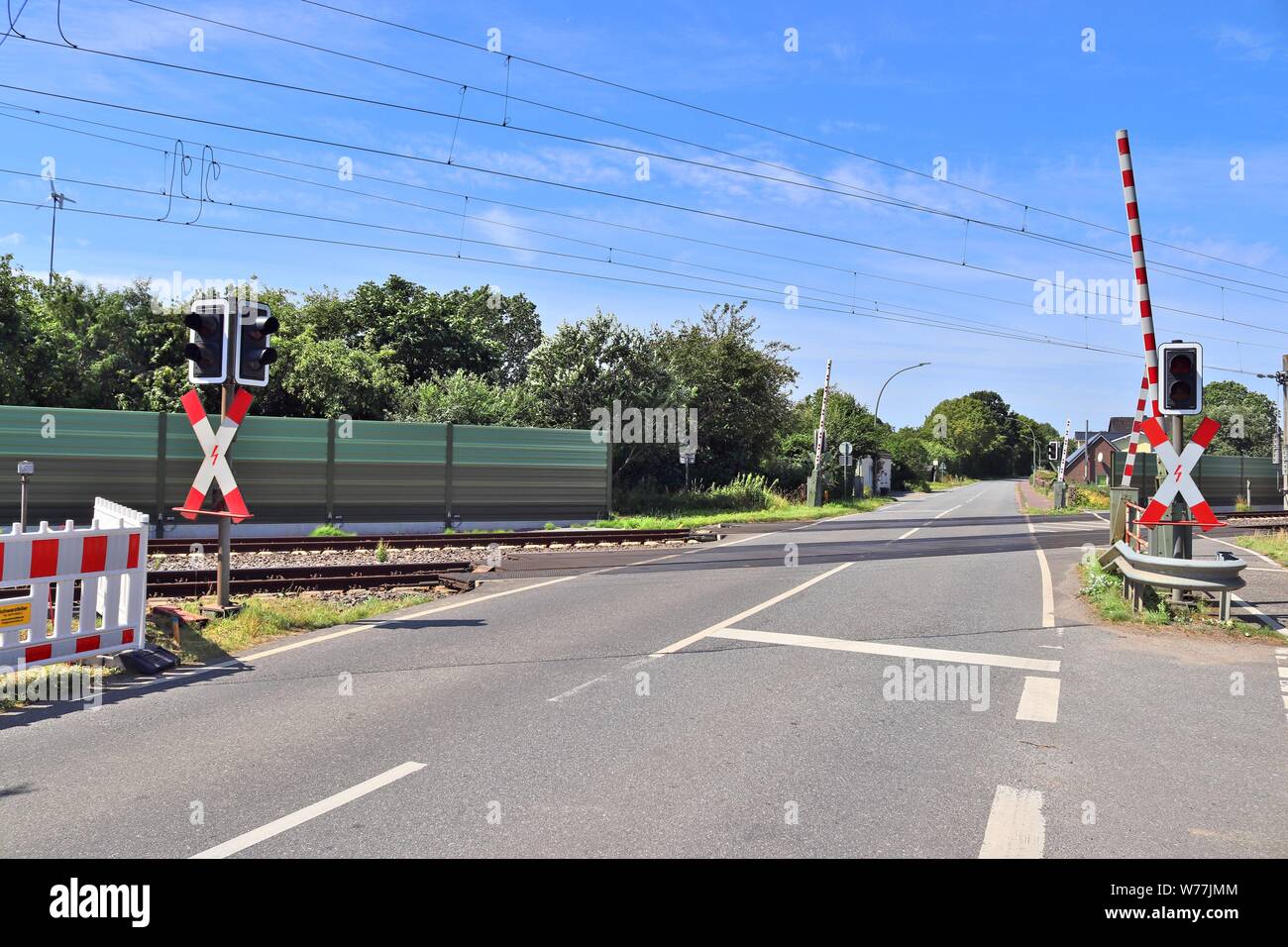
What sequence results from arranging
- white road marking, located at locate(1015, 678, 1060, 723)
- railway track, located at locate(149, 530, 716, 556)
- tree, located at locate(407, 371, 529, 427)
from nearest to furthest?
white road marking, located at locate(1015, 678, 1060, 723) → railway track, located at locate(149, 530, 716, 556) → tree, located at locate(407, 371, 529, 427)

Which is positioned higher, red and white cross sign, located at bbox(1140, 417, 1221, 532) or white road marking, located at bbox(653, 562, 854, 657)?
red and white cross sign, located at bbox(1140, 417, 1221, 532)

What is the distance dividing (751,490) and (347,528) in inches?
671

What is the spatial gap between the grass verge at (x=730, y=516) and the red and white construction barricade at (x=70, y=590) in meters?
16.2

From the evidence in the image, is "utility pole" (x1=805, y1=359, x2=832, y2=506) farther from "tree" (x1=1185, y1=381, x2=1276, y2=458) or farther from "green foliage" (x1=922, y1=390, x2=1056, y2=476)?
"green foliage" (x1=922, y1=390, x2=1056, y2=476)

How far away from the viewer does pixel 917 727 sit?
5844 mm

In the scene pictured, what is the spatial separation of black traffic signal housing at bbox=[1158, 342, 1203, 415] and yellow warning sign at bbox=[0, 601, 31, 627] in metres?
11.3

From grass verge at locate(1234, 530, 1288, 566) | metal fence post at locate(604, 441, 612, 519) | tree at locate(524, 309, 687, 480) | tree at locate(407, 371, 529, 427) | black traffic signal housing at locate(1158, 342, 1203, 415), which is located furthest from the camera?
tree at locate(524, 309, 687, 480)

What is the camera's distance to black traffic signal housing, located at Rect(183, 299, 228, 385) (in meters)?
8.98

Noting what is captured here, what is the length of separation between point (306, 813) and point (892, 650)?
565cm

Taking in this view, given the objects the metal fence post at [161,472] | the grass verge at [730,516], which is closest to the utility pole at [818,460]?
the grass verge at [730,516]

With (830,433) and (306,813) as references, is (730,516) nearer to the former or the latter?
(830,433)

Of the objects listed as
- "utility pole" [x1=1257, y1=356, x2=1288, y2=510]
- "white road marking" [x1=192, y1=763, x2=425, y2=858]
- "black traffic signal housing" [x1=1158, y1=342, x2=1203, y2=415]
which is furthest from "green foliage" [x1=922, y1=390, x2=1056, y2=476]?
"white road marking" [x1=192, y1=763, x2=425, y2=858]

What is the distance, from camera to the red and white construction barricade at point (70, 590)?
662 cm

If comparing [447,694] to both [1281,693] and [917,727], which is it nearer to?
[917,727]
